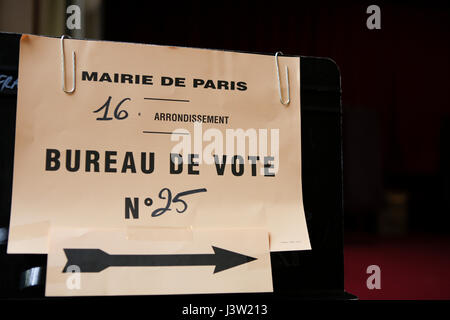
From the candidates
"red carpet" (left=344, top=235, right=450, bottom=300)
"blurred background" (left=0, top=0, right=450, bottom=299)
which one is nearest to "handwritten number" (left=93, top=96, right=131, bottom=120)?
"red carpet" (left=344, top=235, right=450, bottom=300)

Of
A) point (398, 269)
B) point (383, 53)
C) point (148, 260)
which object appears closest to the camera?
point (148, 260)

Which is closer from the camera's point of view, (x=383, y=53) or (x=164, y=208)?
(x=164, y=208)

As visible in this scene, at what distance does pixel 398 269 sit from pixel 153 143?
153cm

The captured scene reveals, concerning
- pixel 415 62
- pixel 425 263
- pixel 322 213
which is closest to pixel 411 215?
pixel 415 62

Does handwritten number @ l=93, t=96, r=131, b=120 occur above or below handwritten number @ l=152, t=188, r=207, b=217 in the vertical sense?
above

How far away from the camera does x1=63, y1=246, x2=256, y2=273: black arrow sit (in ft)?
1.38

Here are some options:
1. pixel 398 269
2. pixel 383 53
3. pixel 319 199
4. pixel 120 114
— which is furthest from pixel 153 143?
pixel 383 53

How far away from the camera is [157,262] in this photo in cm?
44

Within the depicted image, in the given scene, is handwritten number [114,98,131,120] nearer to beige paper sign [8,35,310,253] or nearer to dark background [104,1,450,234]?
beige paper sign [8,35,310,253]

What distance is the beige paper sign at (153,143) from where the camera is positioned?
0.43 m

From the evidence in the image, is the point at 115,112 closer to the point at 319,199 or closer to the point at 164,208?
the point at 164,208

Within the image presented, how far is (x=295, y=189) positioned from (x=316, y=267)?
0.10 metres

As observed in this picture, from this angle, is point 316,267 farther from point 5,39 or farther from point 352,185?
point 352,185

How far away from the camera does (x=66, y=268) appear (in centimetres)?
42
